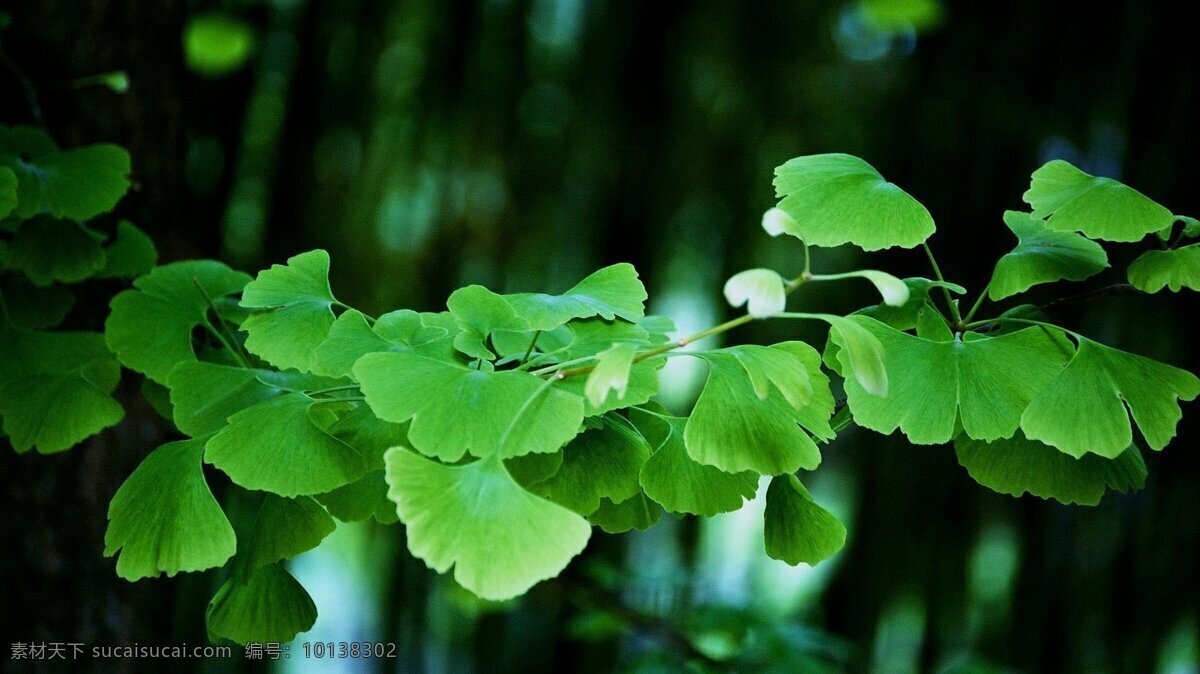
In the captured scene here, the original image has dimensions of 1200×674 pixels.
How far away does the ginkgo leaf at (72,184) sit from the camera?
0.46 m

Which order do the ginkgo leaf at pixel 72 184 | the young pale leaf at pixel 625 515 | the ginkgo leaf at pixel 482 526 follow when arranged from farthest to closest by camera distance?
the ginkgo leaf at pixel 72 184, the young pale leaf at pixel 625 515, the ginkgo leaf at pixel 482 526

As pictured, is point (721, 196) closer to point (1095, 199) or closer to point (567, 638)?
point (567, 638)

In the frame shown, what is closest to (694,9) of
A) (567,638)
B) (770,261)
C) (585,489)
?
(770,261)

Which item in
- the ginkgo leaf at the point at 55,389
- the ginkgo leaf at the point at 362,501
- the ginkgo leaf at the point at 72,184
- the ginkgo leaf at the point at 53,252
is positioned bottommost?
the ginkgo leaf at the point at 362,501

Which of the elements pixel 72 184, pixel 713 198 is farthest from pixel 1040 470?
pixel 713 198

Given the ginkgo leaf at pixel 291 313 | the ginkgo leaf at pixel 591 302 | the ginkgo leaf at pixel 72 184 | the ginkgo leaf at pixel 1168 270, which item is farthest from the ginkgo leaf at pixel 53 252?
the ginkgo leaf at pixel 1168 270

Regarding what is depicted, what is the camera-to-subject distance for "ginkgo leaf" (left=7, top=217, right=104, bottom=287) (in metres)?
0.47

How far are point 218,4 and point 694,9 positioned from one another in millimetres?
641

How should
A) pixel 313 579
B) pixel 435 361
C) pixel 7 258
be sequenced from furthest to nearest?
pixel 313 579 → pixel 7 258 → pixel 435 361

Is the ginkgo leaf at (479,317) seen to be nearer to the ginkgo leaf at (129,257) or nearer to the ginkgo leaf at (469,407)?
the ginkgo leaf at (469,407)

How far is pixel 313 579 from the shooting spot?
42.7 inches

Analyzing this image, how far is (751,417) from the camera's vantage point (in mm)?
289

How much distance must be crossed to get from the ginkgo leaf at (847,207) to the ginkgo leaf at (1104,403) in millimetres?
67

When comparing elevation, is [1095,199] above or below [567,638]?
above
